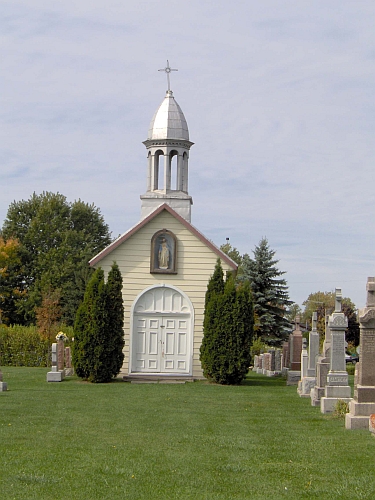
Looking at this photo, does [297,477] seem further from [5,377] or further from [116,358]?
[5,377]

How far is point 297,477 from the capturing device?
9.35m

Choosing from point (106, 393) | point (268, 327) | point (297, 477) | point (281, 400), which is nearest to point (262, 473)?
point (297, 477)

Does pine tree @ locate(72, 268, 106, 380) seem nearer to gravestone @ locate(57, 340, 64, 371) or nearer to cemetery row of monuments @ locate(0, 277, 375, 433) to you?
cemetery row of monuments @ locate(0, 277, 375, 433)

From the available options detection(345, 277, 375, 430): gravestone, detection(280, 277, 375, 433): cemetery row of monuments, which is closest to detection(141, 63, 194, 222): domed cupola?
detection(280, 277, 375, 433): cemetery row of monuments

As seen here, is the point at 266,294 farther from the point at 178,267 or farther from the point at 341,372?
the point at 341,372

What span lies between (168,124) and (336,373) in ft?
58.1

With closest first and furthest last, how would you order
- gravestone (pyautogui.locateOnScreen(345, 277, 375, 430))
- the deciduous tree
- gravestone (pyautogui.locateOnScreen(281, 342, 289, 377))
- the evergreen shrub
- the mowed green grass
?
the mowed green grass → gravestone (pyautogui.locateOnScreen(345, 277, 375, 430)) → gravestone (pyautogui.locateOnScreen(281, 342, 289, 377)) → the evergreen shrub → the deciduous tree

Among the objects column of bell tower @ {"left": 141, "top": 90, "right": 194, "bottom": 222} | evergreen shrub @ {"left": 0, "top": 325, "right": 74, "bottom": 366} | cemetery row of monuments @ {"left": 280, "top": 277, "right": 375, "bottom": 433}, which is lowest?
evergreen shrub @ {"left": 0, "top": 325, "right": 74, "bottom": 366}

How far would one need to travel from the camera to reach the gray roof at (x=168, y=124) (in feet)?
106

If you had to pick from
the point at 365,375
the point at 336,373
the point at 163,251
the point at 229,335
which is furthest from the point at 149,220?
the point at 365,375

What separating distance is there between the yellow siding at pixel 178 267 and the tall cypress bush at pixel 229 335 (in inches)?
95.0

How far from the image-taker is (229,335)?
2669 cm

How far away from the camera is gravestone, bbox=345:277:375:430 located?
13.5 metres

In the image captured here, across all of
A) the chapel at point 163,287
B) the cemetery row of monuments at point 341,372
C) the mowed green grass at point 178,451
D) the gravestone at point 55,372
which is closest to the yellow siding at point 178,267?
the chapel at point 163,287
